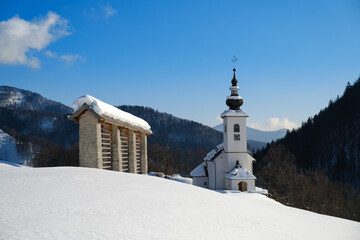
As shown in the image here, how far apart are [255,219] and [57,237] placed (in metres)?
5.19

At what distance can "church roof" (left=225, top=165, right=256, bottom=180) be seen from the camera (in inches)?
1389

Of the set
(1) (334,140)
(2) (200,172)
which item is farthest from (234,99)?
(1) (334,140)

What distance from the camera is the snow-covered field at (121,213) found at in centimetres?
540

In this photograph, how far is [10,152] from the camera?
118 metres

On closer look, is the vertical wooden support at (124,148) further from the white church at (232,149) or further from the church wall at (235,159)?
the church wall at (235,159)

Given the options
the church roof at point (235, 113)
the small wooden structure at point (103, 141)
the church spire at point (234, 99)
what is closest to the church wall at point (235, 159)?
the church roof at point (235, 113)

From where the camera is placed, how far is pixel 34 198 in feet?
22.2

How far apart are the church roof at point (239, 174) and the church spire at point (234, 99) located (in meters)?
7.65

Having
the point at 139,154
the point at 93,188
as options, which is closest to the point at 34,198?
the point at 93,188

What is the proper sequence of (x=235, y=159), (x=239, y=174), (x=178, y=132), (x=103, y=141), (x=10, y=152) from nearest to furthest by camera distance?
1. (x=103, y=141)
2. (x=239, y=174)
3. (x=235, y=159)
4. (x=10, y=152)
5. (x=178, y=132)

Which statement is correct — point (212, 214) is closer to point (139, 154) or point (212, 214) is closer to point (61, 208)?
point (61, 208)

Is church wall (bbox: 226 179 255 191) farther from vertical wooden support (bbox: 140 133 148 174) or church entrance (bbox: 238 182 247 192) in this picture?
vertical wooden support (bbox: 140 133 148 174)

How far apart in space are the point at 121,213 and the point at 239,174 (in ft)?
100

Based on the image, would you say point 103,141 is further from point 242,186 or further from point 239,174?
point 242,186
